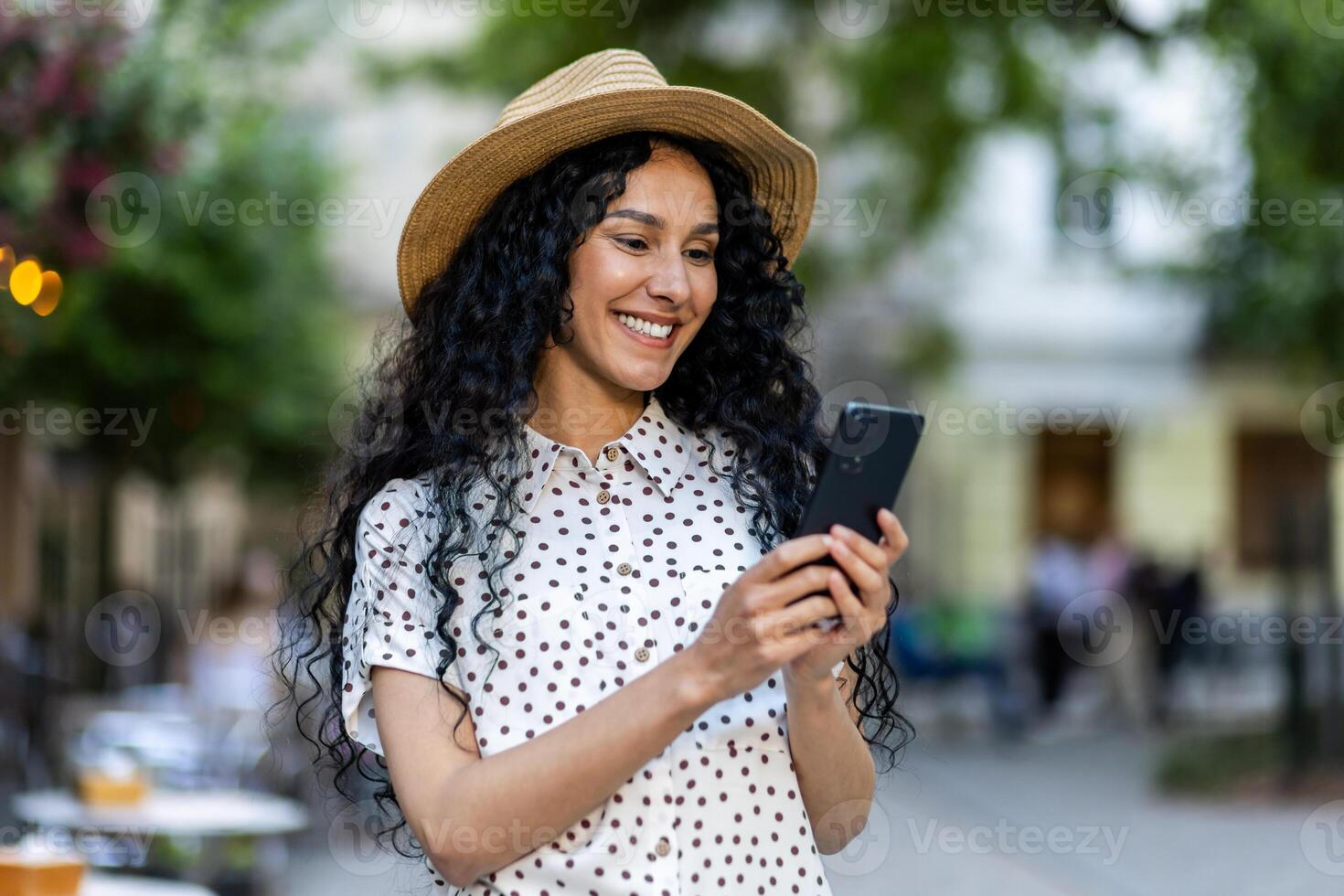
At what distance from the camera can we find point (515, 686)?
206cm

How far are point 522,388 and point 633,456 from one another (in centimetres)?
20

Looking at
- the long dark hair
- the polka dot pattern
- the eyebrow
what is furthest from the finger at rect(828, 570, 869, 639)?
the eyebrow

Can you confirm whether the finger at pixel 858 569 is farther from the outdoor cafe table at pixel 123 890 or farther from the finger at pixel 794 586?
the outdoor cafe table at pixel 123 890

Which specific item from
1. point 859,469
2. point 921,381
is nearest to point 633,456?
point 859,469

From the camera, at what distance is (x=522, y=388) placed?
7.67ft

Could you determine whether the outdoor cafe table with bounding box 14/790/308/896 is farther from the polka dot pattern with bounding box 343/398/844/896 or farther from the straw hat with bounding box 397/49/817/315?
the polka dot pattern with bounding box 343/398/844/896

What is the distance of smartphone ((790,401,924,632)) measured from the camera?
182 cm

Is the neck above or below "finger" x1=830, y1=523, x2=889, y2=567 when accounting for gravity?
above

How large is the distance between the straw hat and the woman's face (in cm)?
10

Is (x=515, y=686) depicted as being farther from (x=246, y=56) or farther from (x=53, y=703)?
(x=246, y=56)

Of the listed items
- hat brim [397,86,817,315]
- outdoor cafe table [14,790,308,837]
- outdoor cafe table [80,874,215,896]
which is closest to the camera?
hat brim [397,86,817,315]

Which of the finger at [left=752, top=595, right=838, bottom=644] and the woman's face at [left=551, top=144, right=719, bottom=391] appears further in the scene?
the woman's face at [left=551, top=144, right=719, bottom=391]

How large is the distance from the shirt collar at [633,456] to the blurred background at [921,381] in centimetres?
59

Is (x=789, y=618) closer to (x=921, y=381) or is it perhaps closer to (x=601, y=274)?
(x=601, y=274)
